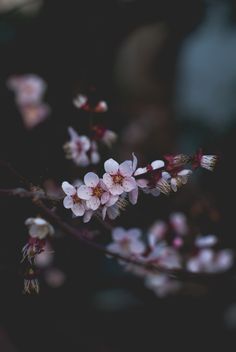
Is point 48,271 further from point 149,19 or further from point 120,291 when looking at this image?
point 149,19

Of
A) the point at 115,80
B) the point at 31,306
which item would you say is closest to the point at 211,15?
the point at 115,80

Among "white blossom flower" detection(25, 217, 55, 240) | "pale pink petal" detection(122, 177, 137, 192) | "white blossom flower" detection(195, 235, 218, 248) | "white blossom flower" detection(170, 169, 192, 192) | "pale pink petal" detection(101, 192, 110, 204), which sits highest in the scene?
"pale pink petal" detection(122, 177, 137, 192)

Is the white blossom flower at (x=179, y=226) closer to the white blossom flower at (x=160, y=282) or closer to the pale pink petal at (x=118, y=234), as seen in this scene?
the white blossom flower at (x=160, y=282)

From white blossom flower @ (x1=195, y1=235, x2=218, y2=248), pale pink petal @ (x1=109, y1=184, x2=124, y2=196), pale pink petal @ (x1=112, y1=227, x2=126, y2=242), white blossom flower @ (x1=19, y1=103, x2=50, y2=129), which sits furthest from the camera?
white blossom flower @ (x1=19, y1=103, x2=50, y2=129)

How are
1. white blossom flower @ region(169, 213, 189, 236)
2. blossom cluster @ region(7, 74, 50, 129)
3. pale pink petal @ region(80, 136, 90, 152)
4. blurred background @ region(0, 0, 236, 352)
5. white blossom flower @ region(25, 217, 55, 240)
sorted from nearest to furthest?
white blossom flower @ region(25, 217, 55, 240), pale pink petal @ region(80, 136, 90, 152), white blossom flower @ region(169, 213, 189, 236), blurred background @ region(0, 0, 236, 352), blossom cluster @ region(7, 74, 50, 129)

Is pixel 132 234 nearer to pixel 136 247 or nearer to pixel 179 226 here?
pixel 136 247

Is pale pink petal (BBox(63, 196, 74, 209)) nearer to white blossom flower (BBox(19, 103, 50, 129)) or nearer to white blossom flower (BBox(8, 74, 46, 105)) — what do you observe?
white blossom flower (BBox(19, 103, 50, 129))

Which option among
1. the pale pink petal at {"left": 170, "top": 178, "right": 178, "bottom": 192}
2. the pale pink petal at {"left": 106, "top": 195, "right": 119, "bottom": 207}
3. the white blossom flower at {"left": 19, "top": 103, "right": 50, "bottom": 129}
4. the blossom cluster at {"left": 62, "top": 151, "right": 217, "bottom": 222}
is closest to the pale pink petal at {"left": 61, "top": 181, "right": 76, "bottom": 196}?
the blossom cluster at {"left": 62, "top": 151, "right": 217, "bottom": 222}
